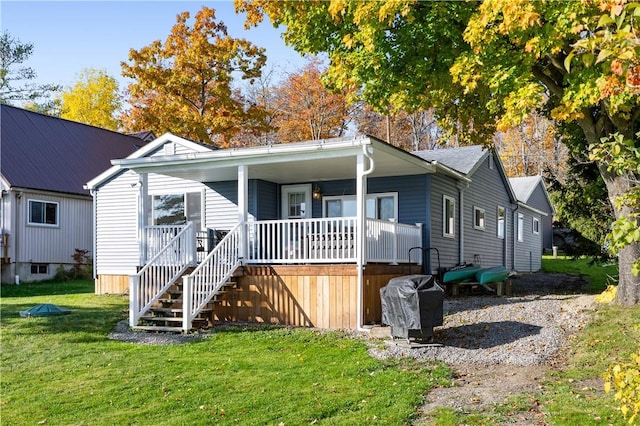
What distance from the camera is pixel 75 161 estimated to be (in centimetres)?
2355

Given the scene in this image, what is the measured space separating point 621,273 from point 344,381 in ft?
21.1

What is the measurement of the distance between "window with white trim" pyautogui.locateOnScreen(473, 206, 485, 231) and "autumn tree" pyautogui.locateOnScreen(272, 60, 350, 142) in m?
13.9

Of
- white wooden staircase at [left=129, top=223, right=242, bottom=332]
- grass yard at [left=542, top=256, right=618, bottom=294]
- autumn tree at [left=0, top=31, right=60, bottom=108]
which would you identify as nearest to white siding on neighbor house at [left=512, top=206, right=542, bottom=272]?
grass yard at [left=542, top=256, right=618, bottom=294]

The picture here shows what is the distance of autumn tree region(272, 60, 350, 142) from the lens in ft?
104

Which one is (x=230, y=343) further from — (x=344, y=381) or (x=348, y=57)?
(x=348, y=57)

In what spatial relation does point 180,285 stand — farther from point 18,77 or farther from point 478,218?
point 18,77

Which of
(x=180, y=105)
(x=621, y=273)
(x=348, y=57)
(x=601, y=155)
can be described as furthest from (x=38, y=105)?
(x=601, y=155)

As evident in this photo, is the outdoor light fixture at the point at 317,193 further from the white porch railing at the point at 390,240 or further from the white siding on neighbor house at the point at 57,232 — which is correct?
the white siding on neighbor house at the point at 57,232

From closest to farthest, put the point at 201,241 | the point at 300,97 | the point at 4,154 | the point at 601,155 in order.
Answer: the point at 601,155 < the point at 201,241 < the point at 4,154 < the point at 300,97

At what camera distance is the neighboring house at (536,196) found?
29125 mm

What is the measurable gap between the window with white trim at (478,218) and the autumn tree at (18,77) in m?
30.7

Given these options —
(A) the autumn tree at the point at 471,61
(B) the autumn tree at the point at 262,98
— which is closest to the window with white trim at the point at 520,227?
(A) the autumn tree at the point at 471,61

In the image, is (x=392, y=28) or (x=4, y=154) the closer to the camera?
(x=392, y=28)

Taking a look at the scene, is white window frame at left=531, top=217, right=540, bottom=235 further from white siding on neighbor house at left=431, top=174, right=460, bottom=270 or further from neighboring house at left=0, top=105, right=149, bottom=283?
neighboring house at left=0, top=105, right=149, bottom=283
